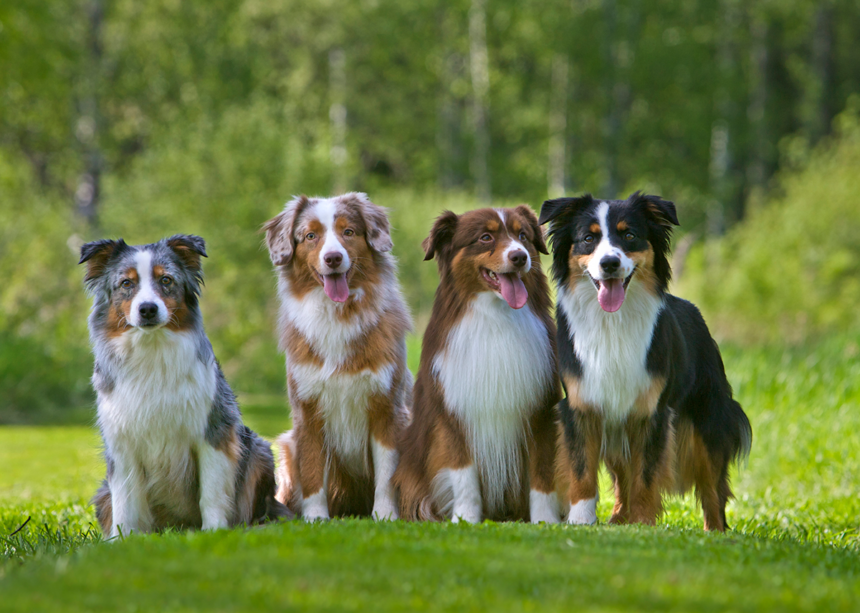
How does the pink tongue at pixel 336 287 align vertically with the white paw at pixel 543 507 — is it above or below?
above

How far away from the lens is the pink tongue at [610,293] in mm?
5531

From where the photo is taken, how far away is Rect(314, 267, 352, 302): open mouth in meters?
6.12

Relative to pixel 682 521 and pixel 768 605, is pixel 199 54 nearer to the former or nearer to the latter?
pixel 682 521

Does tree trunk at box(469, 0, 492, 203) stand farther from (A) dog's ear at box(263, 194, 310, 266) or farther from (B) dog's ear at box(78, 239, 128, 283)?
(B) dog's ear at box(78, 239, 128, 283)

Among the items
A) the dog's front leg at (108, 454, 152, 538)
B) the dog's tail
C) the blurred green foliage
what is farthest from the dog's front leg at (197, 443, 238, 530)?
the blurred green foliage

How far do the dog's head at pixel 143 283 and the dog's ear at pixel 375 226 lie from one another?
3.86 feet

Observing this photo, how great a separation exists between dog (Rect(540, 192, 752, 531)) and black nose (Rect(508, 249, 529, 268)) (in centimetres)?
24

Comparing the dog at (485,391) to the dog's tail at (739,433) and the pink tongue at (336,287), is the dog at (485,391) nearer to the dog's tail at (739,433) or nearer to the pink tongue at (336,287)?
the pink tongue at (336,287)

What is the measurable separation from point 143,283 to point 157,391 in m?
0.68

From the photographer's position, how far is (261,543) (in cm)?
453

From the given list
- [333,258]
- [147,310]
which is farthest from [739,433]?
[147,310]

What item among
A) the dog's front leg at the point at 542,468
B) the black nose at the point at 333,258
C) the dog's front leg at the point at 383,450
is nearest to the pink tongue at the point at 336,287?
the black nose at the point at 333,258

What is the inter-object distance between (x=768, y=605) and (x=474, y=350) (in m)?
2.66

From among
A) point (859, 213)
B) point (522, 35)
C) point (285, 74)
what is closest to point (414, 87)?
point (285, 74)
